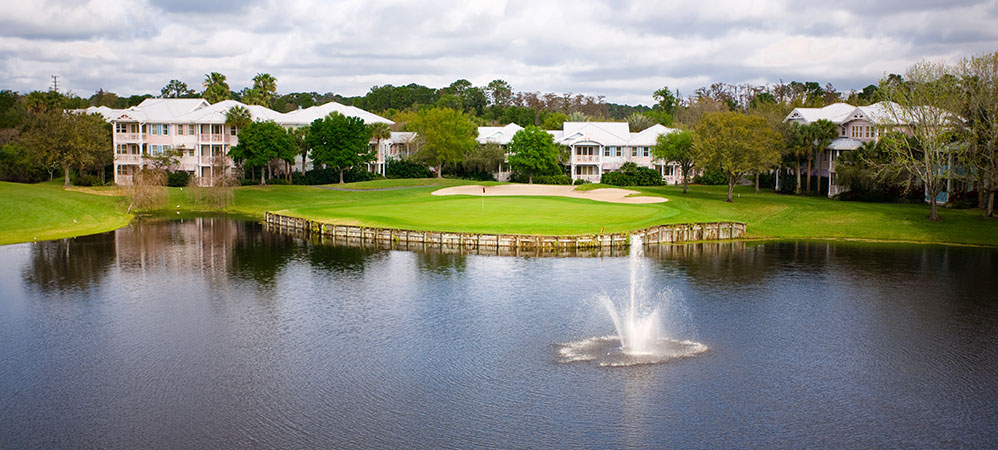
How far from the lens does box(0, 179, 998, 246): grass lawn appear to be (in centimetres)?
5972

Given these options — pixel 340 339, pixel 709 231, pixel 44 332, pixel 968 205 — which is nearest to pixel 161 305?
pixel 44 332

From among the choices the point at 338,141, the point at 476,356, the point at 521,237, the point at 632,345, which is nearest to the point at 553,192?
the point at 338,141

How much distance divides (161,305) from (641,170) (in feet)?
261

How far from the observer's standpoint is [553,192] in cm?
8781

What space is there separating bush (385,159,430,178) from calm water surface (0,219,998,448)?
2532 inches

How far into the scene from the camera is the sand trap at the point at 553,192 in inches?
3061

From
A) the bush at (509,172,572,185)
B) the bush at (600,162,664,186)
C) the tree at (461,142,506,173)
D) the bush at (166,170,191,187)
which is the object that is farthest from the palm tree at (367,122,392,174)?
the bush at (600,162,664,186)

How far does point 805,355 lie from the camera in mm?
29422

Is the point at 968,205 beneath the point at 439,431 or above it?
above

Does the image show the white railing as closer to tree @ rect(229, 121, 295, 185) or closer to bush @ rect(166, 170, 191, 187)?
bush @ rect(166, 170, 191, 187)

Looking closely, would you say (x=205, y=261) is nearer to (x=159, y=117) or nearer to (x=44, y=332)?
(x=44, y=332)

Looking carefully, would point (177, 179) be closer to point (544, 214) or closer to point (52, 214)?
point (52, 214)

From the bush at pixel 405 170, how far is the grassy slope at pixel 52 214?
41144mm

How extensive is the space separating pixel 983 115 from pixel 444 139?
6646 centimetres
